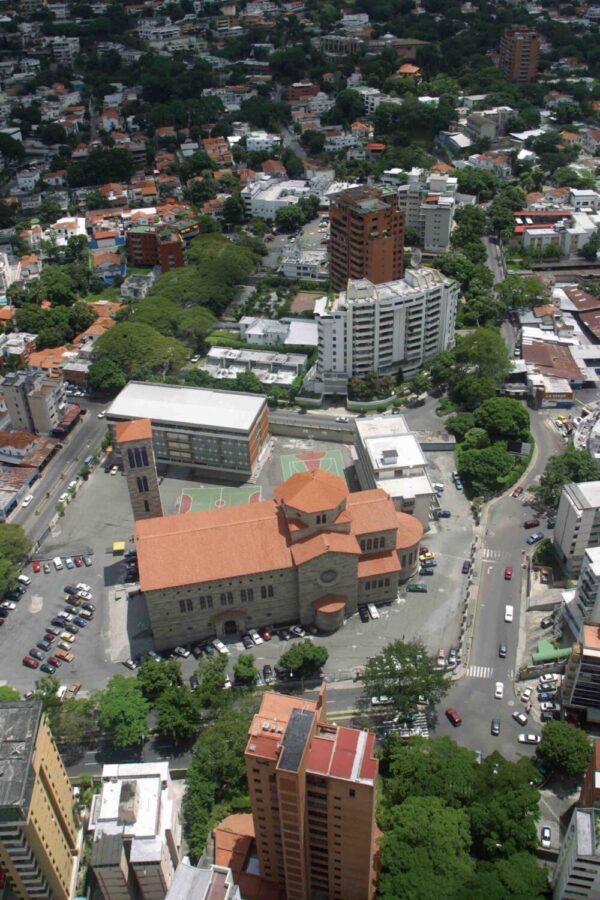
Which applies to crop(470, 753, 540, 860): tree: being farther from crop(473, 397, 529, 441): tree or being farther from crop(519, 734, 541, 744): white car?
crop(473, 397, 529, 441): tree

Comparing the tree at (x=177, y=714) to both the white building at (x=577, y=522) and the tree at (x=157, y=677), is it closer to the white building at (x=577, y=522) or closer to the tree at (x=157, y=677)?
the tree at (x=157, y=677)

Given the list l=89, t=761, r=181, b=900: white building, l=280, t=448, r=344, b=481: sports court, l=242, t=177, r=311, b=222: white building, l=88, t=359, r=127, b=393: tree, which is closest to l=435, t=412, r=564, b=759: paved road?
l=280, t=448, r=344, b=481: sports court

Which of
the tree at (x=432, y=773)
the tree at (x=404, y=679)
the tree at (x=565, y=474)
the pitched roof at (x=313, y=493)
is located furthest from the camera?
the tree at (x=565, y=474)

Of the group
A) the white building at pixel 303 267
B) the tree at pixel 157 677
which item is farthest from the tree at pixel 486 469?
the white building at pixel 303 267

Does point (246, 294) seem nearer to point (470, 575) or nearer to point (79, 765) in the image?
point (470, 575)

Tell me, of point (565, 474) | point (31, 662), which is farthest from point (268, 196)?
point (31, 662)

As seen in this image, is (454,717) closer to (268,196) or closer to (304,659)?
(304,659)
